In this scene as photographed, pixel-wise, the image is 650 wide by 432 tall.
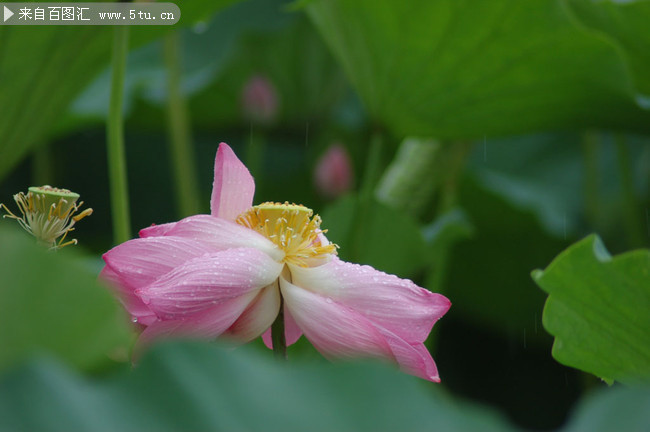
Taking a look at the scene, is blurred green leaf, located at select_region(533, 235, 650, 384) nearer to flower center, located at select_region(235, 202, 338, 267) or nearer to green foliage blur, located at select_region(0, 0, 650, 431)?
green foliage blur, located at select_region(0, 0, 650, 431)

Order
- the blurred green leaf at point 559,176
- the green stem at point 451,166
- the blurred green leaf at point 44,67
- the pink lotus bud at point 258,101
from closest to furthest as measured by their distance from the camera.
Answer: the blurred green leaf at point 44,67, the green stem at point 451,166, the pink lotus bud at point 258,101, the blurred green leaf at point 559,176

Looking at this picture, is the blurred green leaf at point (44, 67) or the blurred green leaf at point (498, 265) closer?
the blurred green leaf at point (44, 67)

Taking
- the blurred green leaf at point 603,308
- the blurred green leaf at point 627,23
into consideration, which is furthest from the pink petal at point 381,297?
the blurred green leaf at point 627,23

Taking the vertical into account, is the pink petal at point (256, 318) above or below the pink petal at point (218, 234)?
below

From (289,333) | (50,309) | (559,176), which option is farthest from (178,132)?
(559,176)

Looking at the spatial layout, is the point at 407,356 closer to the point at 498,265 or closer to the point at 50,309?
the point at 50,309

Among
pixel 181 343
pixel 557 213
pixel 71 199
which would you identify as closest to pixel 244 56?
pixel 557 213

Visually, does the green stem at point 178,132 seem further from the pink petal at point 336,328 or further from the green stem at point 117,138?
the pink petal at point 336,328
